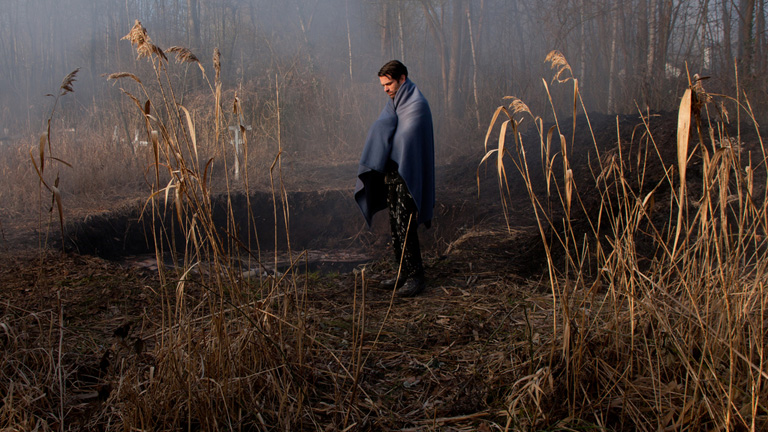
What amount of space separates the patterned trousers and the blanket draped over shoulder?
3.1 inches

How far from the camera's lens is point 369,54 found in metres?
17.8

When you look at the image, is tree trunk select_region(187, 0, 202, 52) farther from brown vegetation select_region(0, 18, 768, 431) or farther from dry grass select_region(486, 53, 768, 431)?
dry grass select_region(486, 53, 768, 431)

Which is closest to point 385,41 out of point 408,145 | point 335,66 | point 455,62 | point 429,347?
point 335,66

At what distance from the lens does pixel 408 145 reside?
3467 millimetres

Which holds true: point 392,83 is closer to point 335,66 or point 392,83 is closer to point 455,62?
point 455,62

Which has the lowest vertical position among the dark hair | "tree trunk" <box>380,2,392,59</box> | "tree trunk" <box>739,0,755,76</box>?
the dark hair

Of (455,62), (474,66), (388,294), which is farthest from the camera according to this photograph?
(474,66)

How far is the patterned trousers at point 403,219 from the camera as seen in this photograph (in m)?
3.54

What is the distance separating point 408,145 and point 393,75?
501 millimetres

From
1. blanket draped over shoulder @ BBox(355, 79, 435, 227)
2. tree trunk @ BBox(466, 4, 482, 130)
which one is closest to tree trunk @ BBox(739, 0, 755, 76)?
tree trunk @ BBox(466, 4, 482, 130)

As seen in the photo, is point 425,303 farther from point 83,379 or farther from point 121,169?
point 121,169

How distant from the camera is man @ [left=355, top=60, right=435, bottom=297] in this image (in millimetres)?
3479

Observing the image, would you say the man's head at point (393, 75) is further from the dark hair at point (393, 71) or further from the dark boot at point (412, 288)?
the dark boot at point (412, 288)

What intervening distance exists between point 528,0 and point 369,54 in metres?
7.28
